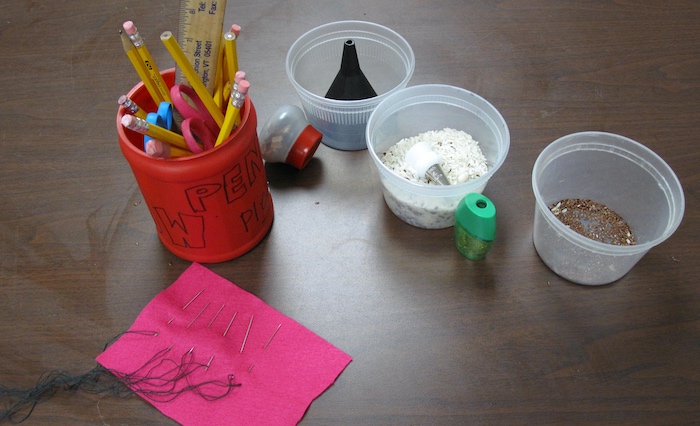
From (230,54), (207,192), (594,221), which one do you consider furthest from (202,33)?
(594,221)

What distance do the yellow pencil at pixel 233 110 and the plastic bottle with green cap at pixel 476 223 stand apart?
0.82 ft

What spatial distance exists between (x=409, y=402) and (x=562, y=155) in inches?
13.0

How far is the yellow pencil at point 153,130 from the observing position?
0.50 metres

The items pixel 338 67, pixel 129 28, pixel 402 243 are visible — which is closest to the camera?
pixel 129 28

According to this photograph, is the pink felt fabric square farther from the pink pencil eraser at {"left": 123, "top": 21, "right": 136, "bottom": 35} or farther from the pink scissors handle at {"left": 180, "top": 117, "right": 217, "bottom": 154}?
the pink pencil eraser at {"left": 123, "top": 21, "right": 136, "bottom": 35}

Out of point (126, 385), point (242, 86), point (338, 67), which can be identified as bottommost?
point (126, 385)

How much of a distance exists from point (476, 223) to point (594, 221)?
0.16 meters

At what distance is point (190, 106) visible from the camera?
57cm

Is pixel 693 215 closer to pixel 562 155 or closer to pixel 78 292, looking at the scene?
pixel 562 155

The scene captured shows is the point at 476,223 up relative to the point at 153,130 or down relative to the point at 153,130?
down

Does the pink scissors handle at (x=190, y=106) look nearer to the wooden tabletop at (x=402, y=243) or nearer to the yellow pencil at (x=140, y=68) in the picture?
the yellow pencil at (x=140, y=68)

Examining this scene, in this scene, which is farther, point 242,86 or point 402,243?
point 402,243

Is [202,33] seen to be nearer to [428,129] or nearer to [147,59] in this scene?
[147,59]

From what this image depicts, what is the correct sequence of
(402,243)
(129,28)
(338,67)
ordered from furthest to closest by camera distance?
1. (338,67)
2. (402,243)
3. (129,28)
